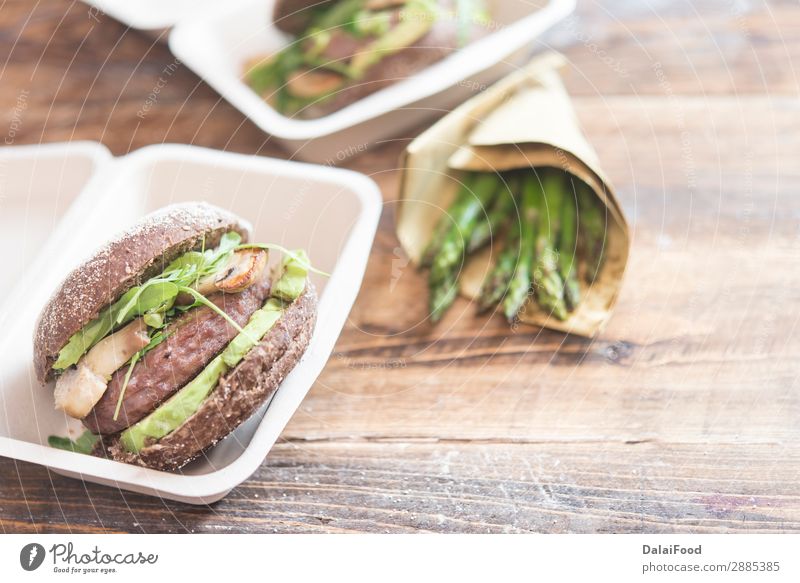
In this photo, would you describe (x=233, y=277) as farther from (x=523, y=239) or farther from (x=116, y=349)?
(x=523, y=239)

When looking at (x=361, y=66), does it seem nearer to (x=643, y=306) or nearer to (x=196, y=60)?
(x=196, y=60)

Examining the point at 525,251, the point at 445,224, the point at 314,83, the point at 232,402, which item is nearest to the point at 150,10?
the point at 314,83

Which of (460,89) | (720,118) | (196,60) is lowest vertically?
(720,118)

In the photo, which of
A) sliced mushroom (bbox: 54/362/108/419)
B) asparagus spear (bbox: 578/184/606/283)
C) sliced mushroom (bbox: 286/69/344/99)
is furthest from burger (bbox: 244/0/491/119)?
sliced mushroom (bbox: 54/362/108/419)

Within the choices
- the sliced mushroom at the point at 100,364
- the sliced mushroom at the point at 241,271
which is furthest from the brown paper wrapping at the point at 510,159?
the sliced mushroom at the point at 100,364

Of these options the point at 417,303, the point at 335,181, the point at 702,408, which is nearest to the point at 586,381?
the point at 702,408

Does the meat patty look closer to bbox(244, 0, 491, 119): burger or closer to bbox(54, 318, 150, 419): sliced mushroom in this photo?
bbox(54, 318, 150, 419): sliced mushroom
